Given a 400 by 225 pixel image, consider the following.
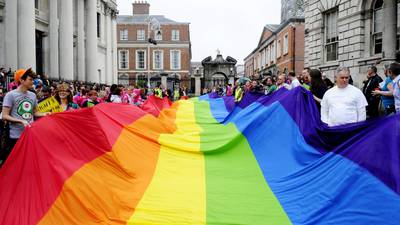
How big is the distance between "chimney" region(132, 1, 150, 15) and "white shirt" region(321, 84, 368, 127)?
67.8m

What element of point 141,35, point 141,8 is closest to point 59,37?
point 141,35

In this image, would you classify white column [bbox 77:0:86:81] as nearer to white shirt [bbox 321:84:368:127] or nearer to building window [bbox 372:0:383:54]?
building window [bbox 372:0:383:54]

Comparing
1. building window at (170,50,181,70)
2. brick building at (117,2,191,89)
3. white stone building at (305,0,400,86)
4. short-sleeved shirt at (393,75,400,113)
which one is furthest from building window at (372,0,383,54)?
building window at (170,50,181,70)

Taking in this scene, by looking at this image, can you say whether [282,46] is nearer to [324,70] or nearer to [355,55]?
[324,70]

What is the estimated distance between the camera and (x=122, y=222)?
422 cm

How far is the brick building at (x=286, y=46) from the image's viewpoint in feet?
124

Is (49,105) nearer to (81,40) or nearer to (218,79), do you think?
(81,40)

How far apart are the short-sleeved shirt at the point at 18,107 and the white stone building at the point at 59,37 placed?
60.8 feet

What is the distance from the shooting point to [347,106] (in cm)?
588

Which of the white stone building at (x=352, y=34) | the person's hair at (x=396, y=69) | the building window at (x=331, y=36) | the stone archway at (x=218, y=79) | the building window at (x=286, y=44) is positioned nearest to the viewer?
the person's hair at (x=396, y=69)

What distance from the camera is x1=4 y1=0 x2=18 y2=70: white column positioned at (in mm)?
21891

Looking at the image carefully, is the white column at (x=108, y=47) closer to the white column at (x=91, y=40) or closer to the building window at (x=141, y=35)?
the white column at (x=91, y=40)

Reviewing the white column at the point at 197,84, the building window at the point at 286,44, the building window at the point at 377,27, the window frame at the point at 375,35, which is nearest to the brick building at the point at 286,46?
the building window at the point at 286,44

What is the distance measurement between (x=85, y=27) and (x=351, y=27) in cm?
2593
